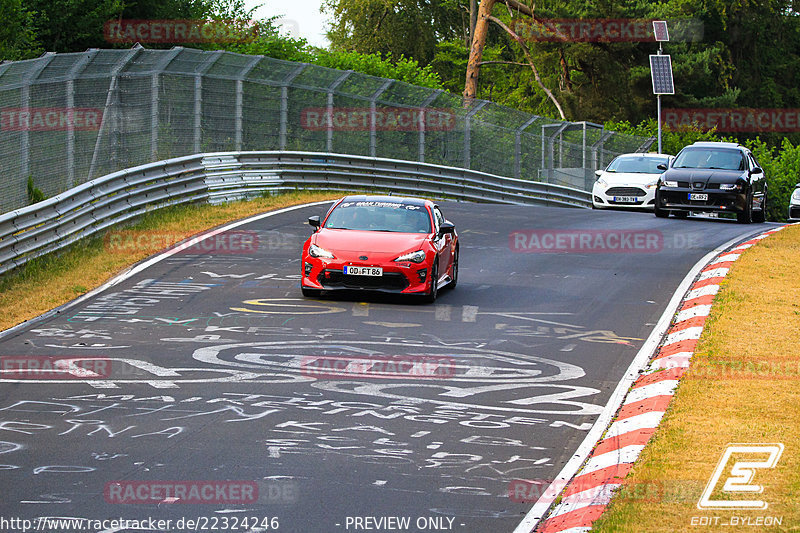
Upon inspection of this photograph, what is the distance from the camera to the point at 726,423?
25.8 feet

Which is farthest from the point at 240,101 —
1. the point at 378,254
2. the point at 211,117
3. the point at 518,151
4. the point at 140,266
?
the point at 378,254

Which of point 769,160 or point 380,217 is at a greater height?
point 769,160

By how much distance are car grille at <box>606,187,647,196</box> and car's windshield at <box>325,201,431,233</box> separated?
14.9 m

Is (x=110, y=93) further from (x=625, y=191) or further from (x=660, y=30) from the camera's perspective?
(x=660, y=30)

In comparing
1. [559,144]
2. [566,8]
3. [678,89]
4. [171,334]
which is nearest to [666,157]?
[559,144]

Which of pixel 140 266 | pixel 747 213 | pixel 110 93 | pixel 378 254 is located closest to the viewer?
pixel 378 254

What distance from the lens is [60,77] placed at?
21562 mm

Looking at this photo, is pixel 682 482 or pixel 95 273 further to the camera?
pixel 95 273

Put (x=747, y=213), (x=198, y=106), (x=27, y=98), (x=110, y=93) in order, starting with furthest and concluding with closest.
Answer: (x=747, y=213) < (x=198, y=106) < (x=110, y=93) < (x=27, y=98)

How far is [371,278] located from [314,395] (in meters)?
5.06

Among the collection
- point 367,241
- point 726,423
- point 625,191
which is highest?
point 625,191

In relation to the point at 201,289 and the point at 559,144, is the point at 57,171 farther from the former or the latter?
the point at 559,144

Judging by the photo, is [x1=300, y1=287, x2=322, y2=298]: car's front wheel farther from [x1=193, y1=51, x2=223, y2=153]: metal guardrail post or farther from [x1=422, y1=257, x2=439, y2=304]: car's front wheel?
[x1=193, y1=51, x2=223, y2=153]: metal guardrail post

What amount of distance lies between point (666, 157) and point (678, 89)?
30.1 meters
